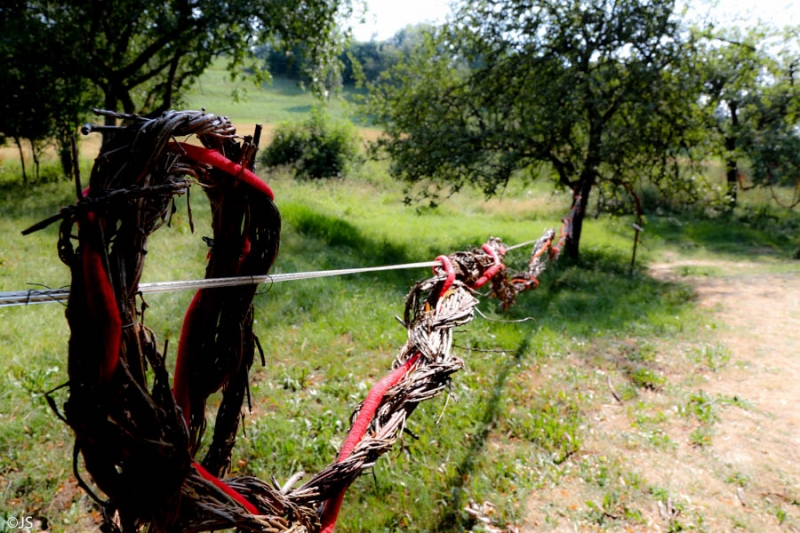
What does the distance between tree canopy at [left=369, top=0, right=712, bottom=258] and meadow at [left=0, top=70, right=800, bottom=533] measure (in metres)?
2.53

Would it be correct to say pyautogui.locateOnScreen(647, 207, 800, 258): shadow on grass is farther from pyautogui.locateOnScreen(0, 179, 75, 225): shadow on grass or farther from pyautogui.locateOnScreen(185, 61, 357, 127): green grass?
pyautogui.locateOnScreen(185, 61, 357, 127): green grass

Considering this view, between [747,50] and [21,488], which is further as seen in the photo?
[747,50]

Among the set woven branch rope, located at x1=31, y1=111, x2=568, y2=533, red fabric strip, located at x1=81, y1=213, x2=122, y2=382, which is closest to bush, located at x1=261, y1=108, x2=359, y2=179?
woven branch rope, located at x1=31, y1=111, x2=568, y2=533

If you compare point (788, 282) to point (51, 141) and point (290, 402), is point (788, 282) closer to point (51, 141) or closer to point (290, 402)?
point (290, 402)

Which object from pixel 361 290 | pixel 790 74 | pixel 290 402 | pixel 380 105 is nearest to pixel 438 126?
pixel 380 105

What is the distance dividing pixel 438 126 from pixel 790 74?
9.85 m

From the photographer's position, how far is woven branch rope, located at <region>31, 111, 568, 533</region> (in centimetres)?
74

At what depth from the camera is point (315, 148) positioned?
68.6ft

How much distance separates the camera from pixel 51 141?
15.3 meters

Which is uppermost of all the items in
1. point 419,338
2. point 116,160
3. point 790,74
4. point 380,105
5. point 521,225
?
point 790,74

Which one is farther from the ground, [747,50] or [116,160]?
[747,50]

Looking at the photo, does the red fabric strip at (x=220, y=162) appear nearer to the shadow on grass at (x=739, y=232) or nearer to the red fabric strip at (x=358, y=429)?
→ the red fabric strip at (x=358, y=429)

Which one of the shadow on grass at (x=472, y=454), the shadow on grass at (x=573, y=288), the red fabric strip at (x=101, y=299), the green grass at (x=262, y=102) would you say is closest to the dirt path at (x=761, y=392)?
the shadow on grass at (x=573, y=288)

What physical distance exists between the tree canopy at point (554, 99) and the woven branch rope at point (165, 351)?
349 inches
